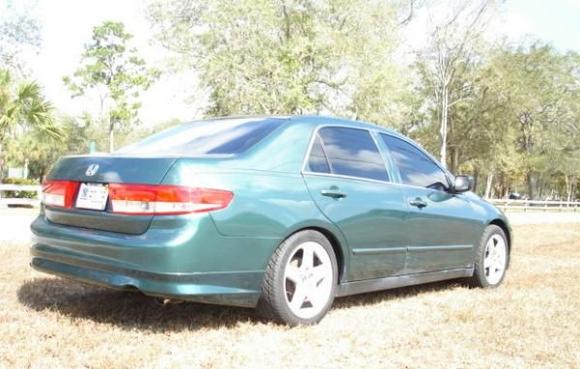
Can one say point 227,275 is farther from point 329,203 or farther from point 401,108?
point 401,108

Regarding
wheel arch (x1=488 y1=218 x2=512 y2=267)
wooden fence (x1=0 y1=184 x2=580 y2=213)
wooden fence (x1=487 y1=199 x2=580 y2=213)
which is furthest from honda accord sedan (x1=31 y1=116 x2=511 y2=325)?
wooden fence (x1=487 y1=199 x2=580 y2=213)

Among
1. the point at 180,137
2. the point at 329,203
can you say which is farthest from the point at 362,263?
the point at 180,137

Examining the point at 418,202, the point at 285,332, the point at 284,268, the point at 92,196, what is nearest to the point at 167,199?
the point at 92,196

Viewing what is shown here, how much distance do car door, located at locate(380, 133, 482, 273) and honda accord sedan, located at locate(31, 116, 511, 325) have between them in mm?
19

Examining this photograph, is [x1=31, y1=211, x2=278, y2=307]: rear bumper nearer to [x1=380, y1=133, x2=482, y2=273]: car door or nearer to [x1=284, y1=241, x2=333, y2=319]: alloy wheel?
[x1=284, y1=241, x2=333, y2=319]: alloy wheel

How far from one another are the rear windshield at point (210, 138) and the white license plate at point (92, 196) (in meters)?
0.53

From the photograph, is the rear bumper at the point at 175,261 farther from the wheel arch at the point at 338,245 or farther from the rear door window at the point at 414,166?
the rear door window at the point at 414,166

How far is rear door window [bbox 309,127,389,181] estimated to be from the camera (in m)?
4.73

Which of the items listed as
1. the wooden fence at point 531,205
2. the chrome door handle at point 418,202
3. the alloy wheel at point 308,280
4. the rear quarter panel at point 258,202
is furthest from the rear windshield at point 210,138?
the wooden fence at point 531,205

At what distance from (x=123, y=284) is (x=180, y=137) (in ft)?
4.78

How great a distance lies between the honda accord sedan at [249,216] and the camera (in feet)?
12.5

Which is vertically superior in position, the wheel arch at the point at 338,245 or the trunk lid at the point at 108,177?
the trunk lid at the point at 108,177

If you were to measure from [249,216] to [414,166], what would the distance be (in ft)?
7.05

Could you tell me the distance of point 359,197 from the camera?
4754 millimetres
